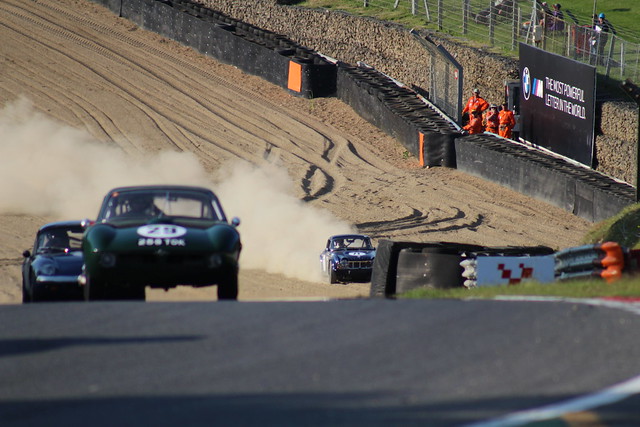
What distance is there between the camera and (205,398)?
5.39m

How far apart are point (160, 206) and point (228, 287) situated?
1.20m

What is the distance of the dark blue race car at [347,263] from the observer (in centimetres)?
1672

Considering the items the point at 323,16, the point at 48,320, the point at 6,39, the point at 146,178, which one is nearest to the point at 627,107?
the point at 146,178

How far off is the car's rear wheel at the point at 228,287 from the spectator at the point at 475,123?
16.9 meters

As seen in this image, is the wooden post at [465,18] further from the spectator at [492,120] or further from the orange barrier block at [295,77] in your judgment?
the spectator at [492,120]

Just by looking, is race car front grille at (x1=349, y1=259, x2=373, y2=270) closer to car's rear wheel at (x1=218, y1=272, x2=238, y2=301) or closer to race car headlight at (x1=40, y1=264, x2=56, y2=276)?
race car headlight at (x1=40, y1=264, x2=56, y2=276)

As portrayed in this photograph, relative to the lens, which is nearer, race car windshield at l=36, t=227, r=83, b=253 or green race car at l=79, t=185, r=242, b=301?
green race car at l=79, t=185, r=242, b=301

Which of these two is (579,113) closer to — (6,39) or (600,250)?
Answer: (600,250)

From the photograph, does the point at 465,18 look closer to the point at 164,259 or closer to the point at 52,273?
the point at 52,273

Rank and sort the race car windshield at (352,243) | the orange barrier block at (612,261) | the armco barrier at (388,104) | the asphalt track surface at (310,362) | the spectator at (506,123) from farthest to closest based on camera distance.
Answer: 1. the spectator at (506,123)
2. the armco barrier at (388,104)
3. the race car windshield at (352,243)
4. the orange barrier block at (612,261)
5. the asphalt track surface at (310,362)

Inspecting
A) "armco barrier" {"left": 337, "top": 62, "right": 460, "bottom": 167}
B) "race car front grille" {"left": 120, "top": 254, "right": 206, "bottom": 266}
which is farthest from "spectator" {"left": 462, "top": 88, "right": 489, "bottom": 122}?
"race car front grille" {"left": 120, "top": 254, "right": 206, "bottom": 266}

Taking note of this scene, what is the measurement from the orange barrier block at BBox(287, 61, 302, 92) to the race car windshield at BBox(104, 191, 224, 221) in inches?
770

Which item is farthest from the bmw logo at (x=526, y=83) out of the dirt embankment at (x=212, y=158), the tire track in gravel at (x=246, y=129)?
the tire track in gravel at (x=246, y=129)

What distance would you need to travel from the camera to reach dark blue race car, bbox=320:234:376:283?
16.7 m
